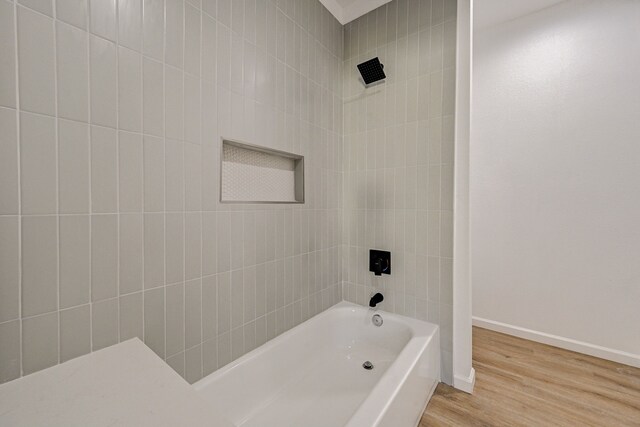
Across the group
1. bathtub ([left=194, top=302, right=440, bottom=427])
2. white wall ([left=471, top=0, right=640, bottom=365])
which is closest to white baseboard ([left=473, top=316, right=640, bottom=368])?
white wall ([left=471, top=0, right=640, bottom=365])

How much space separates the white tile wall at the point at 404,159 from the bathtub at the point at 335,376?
8.3 inches

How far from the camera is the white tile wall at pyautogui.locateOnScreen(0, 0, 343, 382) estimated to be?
753 mm

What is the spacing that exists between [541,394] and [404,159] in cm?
175

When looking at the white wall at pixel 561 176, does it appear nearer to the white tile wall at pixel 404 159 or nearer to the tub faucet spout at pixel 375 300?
the white tile wall at pixel 404 159

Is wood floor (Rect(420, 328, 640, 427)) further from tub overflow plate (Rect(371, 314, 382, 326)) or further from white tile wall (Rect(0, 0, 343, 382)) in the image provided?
white tile wall (Rect(0, 0, 343, 382))

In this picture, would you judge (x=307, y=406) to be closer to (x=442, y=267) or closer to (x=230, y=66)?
(x=442, y=267)

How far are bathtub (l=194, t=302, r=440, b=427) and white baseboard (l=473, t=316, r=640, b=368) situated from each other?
3.70 ft

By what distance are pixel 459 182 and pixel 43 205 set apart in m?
1.96

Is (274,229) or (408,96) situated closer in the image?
(274,229)

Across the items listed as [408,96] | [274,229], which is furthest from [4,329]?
[408,96]

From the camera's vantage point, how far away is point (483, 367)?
1.86m

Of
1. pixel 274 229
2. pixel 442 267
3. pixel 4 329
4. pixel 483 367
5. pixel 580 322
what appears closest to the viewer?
pixel 4 329

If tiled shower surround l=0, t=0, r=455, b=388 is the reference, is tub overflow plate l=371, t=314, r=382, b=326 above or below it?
below

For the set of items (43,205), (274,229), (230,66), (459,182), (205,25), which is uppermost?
(205,25)
